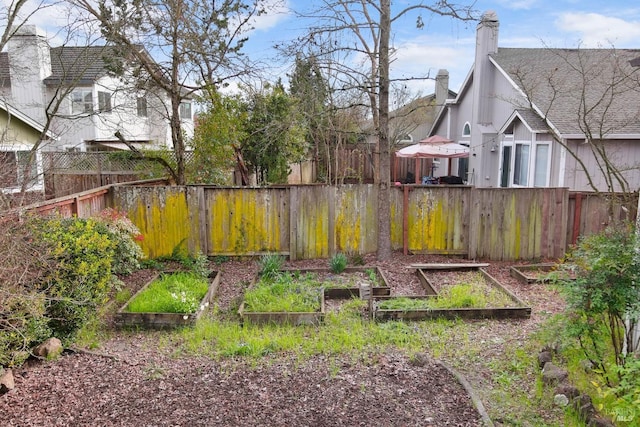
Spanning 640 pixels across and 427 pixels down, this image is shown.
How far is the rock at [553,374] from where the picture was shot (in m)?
3.50

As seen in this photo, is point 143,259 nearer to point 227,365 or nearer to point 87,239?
point 87,239

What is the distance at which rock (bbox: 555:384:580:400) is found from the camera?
3.21 m

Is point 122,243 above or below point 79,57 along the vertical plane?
below

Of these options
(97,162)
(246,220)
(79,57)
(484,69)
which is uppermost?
(484,69)

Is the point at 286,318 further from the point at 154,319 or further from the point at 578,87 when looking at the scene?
the point at 578,87

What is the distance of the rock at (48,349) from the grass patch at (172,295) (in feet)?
3.60

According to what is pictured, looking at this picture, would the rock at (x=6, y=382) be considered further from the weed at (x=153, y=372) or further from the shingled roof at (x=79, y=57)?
the shingled roof at (x=79, y=57)

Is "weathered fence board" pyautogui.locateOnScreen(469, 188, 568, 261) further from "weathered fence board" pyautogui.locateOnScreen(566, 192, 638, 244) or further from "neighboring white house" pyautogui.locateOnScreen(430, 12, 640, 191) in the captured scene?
"neighboring white house" pyautogui.locateOnScreen(430, 12, 640, 191)

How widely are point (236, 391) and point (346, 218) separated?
15.5ft

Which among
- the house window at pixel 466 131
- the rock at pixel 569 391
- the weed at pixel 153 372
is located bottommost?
the weed at pixel 153 372

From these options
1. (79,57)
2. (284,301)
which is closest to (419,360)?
(284,301)

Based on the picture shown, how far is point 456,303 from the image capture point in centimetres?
541

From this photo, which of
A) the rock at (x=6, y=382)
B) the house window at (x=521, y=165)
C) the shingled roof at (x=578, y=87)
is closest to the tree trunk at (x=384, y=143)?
the shingled roof at (x=578, y=87)

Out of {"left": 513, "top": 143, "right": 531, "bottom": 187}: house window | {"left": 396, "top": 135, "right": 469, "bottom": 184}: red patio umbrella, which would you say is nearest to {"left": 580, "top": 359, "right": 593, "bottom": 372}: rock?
{"left": 513, "top": 143, "right": 531, "bottom": 187}: house window
